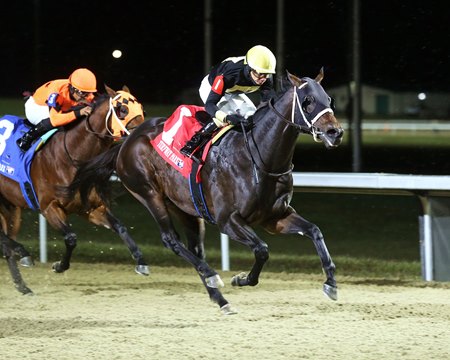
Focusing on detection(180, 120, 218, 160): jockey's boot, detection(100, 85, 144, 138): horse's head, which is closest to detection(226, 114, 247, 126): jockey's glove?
detection(180, 120, 218, 160): jockey's boot

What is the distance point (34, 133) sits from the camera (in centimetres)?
666

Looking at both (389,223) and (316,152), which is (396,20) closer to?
(316,152)

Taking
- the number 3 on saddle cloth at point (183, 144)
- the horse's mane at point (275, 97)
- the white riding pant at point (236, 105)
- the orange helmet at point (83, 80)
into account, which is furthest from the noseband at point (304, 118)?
the orange helmet at point (83, 80)

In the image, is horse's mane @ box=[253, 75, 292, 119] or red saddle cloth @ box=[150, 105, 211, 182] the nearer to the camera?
horse's mane @ box=[253, 75, 292, 119]

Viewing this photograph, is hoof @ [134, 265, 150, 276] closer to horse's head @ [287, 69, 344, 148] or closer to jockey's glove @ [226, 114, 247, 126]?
jockey's glove @ [226, 114, 247, 126]

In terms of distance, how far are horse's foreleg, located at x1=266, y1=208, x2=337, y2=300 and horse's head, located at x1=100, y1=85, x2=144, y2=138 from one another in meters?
1.61

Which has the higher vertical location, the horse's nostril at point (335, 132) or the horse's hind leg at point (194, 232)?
the horse's nostril at point (335, 132)

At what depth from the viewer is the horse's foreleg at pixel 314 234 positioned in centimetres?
491

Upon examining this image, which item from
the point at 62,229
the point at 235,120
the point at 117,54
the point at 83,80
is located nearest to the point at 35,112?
the point at 83,80

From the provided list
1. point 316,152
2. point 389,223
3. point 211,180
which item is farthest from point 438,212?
point 316,152

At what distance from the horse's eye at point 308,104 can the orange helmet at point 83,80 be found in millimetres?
2115

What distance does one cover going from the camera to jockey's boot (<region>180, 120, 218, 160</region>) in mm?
5492

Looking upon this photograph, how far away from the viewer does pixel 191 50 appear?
14734 millimetres

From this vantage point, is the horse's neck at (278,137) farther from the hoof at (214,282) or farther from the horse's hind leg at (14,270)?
the horse's hind leg at (14,270)
